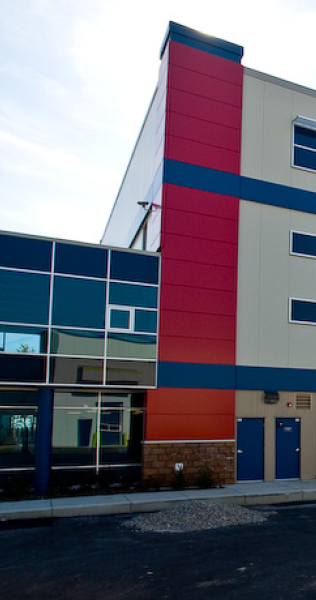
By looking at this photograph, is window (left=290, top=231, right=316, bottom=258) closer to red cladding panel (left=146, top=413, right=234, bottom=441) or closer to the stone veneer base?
red cladding panel (left=146, top=413, right=234, bottom=441)

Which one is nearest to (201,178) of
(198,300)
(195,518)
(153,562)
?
(198,300)

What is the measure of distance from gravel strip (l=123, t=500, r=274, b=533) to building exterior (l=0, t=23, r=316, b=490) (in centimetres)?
269

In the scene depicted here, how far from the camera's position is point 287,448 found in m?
16.7

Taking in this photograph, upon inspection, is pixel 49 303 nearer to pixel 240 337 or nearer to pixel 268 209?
pixel 240 337

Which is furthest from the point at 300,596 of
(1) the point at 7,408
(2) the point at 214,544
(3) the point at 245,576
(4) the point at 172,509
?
(1) the point at 7,408

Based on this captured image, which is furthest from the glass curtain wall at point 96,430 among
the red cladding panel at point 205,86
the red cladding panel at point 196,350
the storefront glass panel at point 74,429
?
the red cladding panel at point 205,86

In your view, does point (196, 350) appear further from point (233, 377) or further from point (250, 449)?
point (250, 449)

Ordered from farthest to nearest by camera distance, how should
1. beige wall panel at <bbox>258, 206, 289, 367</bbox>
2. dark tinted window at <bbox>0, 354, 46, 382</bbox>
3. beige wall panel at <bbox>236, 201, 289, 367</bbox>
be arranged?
beige wall panel at <bbox>258, 206, 289, 367</bbox>, beige wall panel at <bbox>236, 201, 289, 367</bbox>, dark tinted window at <bbox>0, 354, 46, 382</bbox>

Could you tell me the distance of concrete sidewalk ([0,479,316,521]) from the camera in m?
12.0

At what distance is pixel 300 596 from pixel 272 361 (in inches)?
385

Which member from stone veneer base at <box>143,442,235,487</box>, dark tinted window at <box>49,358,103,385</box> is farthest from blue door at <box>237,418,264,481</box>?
dark tinted window at <box>49,358,103,385</box>

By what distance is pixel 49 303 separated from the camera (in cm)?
1412

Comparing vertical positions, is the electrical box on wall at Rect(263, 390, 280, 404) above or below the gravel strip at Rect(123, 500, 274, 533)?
above

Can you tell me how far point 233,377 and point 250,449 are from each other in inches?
93.1
